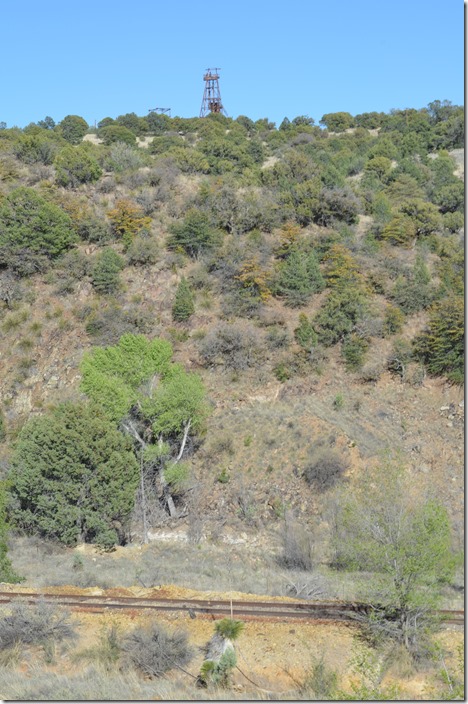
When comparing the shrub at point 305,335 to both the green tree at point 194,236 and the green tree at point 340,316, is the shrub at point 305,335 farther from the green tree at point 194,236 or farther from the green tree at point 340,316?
the green tree at point 194,236

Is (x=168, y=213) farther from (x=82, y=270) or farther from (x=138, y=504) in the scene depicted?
(x=138, y=504)

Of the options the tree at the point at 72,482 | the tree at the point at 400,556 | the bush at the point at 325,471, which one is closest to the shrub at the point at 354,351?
the bush at the point at 325,471

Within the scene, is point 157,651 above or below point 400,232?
below

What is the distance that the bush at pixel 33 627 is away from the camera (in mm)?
11891

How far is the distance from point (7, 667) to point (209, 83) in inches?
2748

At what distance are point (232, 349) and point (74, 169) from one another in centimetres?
2030

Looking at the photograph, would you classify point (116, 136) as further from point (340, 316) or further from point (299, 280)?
point (340, 316)

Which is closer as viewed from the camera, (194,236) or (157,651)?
(157,651)

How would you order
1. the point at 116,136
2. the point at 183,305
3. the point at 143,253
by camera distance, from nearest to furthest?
1. the point at 183,305
2. the point at 143,253
3. the point at 116,136

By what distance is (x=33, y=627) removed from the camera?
12.0 meters

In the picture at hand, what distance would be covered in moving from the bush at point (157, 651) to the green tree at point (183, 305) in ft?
82.4

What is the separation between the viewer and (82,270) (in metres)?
39.0

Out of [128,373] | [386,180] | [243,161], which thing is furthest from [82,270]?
[386,180]

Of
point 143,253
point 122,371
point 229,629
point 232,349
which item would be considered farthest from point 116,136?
point 229,629
